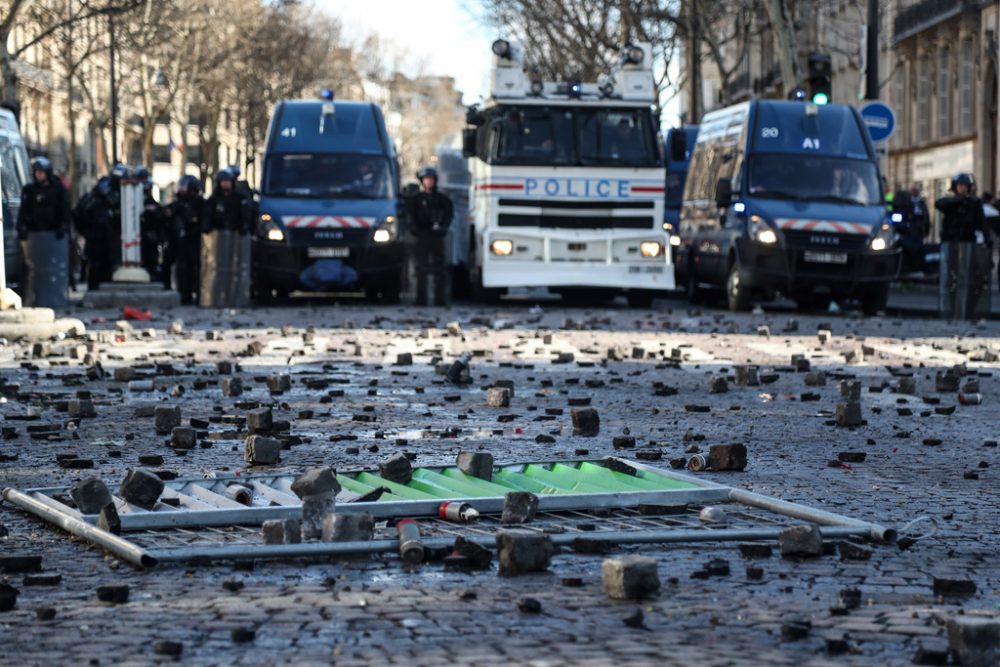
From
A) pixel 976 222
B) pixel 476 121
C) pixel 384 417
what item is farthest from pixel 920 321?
pixel 384 417

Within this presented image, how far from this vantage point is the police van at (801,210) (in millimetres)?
26188

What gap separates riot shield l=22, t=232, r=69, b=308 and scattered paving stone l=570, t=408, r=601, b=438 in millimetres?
17342

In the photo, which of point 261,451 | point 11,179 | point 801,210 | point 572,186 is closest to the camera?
point 261,451

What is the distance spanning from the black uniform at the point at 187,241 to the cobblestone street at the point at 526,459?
905 cm

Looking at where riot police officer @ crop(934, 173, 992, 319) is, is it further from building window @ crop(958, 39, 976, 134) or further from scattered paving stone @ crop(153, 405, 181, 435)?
building window @ crop(958, 39, 976, 134)

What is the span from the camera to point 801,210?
26.4 metres

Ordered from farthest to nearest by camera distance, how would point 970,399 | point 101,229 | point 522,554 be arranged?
point 101,229, point 970,399, point 522,554

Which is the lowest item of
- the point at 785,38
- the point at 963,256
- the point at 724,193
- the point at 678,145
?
the point at 963,256

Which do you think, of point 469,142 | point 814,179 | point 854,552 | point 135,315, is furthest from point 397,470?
point 469,142

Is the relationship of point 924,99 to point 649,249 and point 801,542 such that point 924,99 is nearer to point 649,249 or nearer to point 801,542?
point 649,249

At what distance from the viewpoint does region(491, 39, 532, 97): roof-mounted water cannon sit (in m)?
28.0

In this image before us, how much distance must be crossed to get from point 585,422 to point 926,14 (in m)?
52.1

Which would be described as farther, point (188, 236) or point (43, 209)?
point (188, 236)

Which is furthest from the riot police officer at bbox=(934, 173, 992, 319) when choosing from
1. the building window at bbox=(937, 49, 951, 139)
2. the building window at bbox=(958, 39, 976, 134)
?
the building window at bbox=(937, 49, 951, 139)
